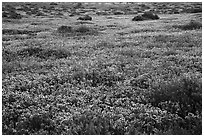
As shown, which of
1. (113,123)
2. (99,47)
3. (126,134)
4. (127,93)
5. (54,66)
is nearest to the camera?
(126,134)

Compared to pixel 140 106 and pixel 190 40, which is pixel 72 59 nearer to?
pixel 140 106

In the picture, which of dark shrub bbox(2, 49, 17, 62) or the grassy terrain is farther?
dark shrub bbox(2, 49, 17, 62)

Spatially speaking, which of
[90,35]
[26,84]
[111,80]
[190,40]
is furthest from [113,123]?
[90,35]

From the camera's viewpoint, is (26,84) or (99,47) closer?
(26,84)

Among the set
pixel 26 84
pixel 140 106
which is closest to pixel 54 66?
pixel 26 84

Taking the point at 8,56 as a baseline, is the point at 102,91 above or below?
above

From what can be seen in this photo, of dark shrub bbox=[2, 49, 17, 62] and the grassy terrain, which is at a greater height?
the grassy terrain

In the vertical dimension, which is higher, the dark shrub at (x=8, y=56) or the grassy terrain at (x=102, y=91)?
the grassy terrain at (x=102, y=91)

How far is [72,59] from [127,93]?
Answer: 18.6 ft

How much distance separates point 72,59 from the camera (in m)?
14.4

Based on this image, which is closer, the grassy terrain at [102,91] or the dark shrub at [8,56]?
the grassy terrain at [102,91]

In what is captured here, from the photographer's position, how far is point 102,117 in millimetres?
7559

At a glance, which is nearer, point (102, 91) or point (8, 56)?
point (102, 91)

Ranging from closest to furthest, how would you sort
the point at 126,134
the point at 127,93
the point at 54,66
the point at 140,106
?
the point at 126,134
the point at 140,106
the point at 127,93
the point at 54,66
